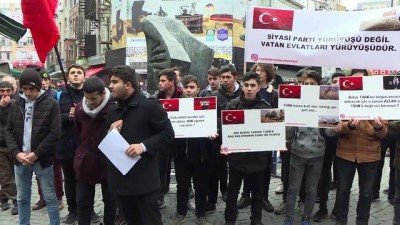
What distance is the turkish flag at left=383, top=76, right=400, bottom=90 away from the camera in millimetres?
4496

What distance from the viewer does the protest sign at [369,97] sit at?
4.48 metres

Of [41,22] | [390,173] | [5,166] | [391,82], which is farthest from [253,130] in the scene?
[5,166]

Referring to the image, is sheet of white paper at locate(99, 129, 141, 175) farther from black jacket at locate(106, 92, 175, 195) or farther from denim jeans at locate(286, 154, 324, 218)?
denim jeans at locate(286, 154, 324, 218)

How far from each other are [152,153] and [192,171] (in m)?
1.83

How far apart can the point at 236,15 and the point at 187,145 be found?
1010 inches

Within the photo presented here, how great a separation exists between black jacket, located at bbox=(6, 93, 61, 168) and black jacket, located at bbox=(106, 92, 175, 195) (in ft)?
4.07

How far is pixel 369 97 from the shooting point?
4523mm

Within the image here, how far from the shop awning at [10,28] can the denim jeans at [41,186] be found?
8944mm

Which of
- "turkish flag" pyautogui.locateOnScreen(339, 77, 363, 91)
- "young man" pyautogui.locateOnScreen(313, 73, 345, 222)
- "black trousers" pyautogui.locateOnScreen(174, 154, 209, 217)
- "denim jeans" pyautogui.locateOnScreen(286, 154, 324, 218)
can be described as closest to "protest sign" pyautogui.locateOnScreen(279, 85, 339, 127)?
"turkish flag" pyautogui.locateOnScreen(339, 77, 363, 91)

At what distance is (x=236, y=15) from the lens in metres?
29.8

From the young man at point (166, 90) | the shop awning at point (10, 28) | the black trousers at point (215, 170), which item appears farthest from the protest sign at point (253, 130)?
the shop awning at point (10, 28)

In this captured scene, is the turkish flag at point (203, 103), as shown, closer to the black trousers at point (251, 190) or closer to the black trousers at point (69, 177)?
the black trousers at point (251, 190)

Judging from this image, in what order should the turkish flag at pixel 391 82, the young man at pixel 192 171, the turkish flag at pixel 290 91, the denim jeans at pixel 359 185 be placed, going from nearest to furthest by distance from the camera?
the turkish flag at pixel 391 82, the denim jeans at pixel 359 185, the turkish flag at pixel 290 91, the young man at pixel 192 171

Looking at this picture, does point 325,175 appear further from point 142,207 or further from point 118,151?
point 118,151
